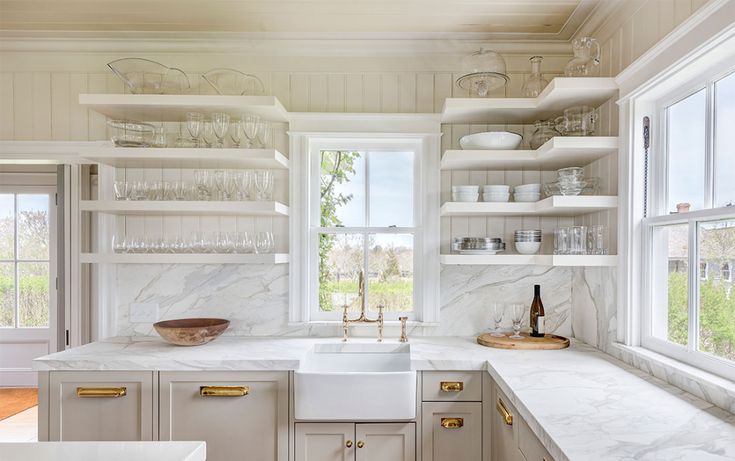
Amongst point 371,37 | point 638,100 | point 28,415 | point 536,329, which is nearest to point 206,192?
point 371,37

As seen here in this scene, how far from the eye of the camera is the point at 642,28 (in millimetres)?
1884

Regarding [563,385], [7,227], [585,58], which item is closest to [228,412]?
A: [563,385]

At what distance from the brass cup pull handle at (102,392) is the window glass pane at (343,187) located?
1.29m

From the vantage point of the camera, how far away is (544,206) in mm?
2150

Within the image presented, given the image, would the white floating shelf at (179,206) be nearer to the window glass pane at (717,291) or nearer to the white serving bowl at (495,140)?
the white serving bowl at (495,140)

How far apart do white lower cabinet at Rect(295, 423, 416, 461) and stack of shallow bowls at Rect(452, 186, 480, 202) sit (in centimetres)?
113

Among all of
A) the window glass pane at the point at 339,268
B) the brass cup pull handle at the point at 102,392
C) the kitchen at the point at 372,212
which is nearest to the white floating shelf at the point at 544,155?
the kitchen at the point at 372,212

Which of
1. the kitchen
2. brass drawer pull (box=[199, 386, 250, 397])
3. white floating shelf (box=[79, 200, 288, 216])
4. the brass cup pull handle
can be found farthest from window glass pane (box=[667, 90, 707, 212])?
the brass cup pull handle

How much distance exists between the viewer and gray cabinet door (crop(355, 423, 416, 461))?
1.94m

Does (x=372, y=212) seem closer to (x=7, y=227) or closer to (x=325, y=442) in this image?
(x=325, y=442)

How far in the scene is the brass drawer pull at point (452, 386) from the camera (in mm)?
1983

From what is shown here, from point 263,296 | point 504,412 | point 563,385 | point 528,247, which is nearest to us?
point 563,385

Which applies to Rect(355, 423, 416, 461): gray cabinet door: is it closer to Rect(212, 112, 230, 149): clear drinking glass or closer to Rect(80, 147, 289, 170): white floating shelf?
Rect(80, 147, 289, 170): white floating shelf

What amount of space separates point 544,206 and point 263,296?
1581 millimetres
